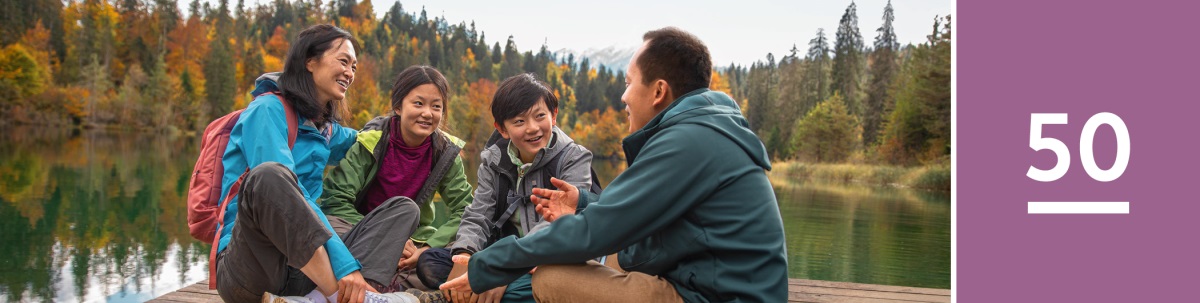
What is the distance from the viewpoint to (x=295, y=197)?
6.96ft

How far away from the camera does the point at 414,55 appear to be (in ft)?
261

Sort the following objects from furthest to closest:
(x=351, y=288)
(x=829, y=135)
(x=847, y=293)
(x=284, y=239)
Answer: (x=829, y=135) < (x=847, y=293) < (x=351, y=288) < (x=284, y=239)

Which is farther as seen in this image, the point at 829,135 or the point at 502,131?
the point at 829,135

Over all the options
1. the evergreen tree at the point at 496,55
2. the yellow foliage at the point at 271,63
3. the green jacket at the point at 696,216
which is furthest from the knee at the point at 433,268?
the evergreen tree at the point at 496,55

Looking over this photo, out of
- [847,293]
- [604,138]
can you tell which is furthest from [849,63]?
[847,293]

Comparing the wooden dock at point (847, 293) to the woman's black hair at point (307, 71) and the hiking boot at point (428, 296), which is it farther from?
the hiking boot at point (428, 296)

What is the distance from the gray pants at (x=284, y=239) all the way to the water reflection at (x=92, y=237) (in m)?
3.25

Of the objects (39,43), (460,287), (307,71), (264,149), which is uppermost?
(39,43)

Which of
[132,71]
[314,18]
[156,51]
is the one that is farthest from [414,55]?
[132,71]

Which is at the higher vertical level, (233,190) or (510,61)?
(510,61)

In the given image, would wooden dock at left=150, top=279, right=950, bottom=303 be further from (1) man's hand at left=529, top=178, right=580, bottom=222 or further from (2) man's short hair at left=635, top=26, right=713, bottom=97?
(2) man's short hair at left=635, top=26, right=713, bottom=97

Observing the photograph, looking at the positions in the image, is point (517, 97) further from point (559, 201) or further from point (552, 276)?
point (552, 276)

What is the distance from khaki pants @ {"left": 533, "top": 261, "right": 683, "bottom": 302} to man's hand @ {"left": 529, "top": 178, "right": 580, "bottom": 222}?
0.27 m

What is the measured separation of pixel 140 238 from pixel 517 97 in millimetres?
6158
